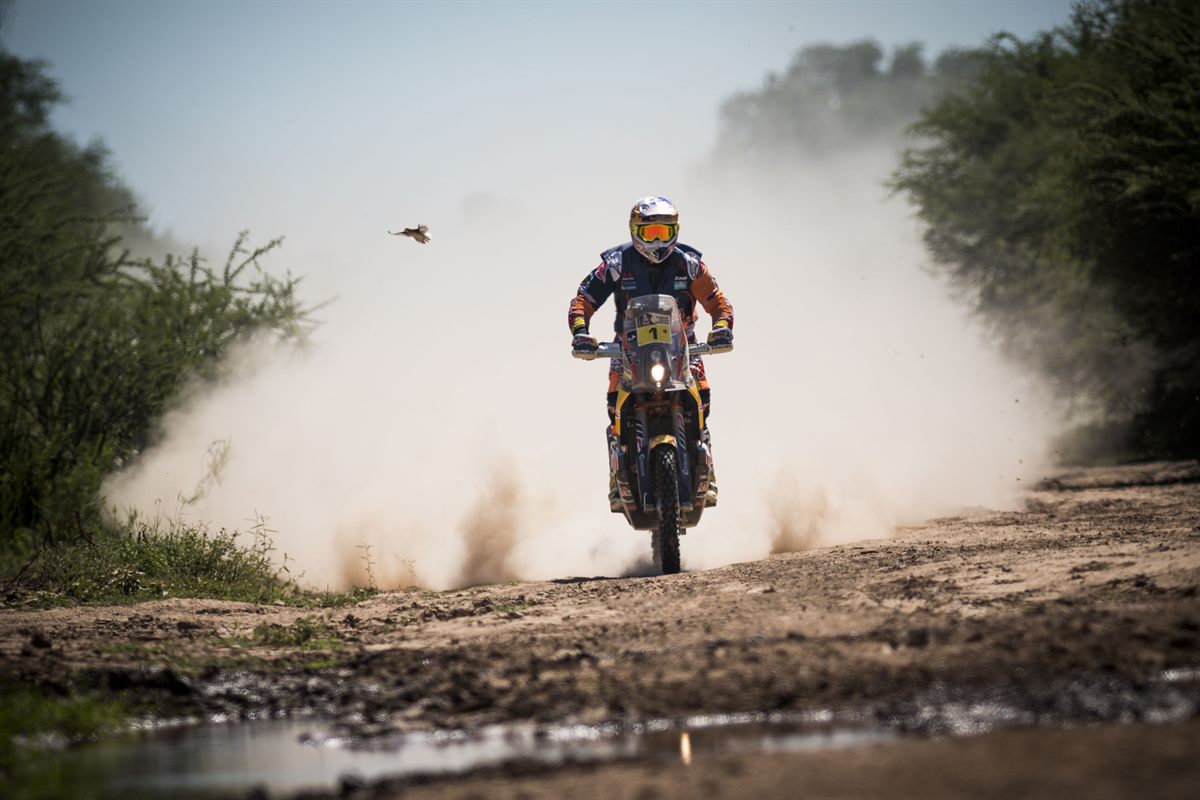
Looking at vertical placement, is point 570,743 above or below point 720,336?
below

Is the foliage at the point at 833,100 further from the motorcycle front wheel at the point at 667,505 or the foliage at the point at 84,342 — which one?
the motorcycle front wheel at the point at 667,505

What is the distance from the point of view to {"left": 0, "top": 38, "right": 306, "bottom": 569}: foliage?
15414 mm

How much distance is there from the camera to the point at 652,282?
41.3ft

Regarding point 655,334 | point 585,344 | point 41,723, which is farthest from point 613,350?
point 41,723

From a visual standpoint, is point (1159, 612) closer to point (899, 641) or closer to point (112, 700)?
point (899, 641)

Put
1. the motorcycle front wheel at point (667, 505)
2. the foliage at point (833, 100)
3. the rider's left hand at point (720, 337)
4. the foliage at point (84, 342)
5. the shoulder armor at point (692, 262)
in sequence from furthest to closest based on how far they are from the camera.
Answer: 1. the foliage at point (833, 100)
2. the foliage at point (84, 342)
3. the shoulder armor at point (692, 262)
4. the rider's left hand at point (720, 337)
5. the motorcycle front wheel at point (667, 505)

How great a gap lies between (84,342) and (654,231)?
322 inches

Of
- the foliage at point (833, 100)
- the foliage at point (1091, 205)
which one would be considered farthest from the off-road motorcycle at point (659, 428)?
the foliage at point (833, 100)

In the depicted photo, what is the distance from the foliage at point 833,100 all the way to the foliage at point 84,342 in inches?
3084

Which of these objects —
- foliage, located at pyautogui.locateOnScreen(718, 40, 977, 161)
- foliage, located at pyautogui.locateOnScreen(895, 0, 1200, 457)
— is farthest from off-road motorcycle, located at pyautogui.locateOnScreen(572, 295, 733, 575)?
foliage, located at pyautogui.locateOnScreen(718, 40, 977, 161)

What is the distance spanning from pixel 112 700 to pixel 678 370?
220 inches

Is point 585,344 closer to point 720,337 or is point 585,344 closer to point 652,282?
point 652,282

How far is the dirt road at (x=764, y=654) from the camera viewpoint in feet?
17.8

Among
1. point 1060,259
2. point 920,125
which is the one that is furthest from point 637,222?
point 920,125
